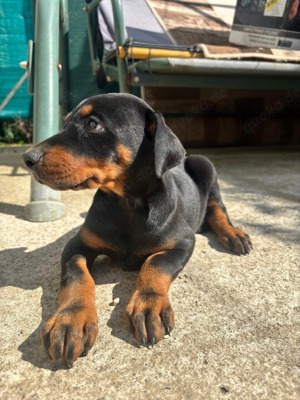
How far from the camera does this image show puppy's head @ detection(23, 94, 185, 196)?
6.40 feet

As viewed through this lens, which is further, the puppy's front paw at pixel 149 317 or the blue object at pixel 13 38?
the blue object at pixel 13 38

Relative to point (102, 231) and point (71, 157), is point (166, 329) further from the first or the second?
point (71, 157)

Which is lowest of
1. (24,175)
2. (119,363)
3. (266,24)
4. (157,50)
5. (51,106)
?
(24,175)

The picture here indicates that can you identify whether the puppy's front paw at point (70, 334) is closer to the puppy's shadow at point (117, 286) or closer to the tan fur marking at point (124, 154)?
the puppy's shadow at point (117, 286)

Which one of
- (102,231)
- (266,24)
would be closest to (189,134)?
(266,24)

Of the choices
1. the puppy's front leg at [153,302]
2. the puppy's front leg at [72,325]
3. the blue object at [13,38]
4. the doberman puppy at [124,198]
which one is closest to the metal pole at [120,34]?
the doberman puppy at [124,198]

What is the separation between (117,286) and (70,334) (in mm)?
647

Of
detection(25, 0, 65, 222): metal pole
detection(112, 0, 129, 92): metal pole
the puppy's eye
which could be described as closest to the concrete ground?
detection(25, 0, 65, 222): metal pole

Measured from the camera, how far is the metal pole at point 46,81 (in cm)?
343

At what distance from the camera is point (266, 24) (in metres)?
5.76

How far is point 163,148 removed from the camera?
2.06m

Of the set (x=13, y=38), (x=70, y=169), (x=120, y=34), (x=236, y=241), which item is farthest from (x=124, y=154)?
(x=13, y=38)

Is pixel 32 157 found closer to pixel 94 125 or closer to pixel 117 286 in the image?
pixel 94 125

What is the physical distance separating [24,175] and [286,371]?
4333 millimetres
